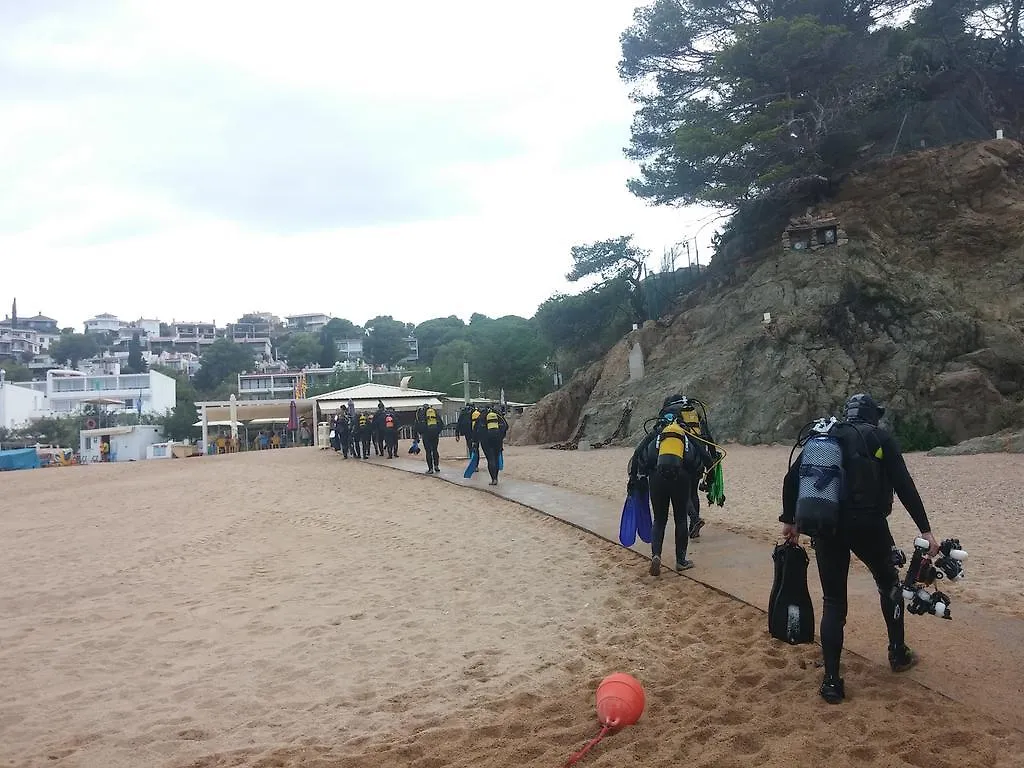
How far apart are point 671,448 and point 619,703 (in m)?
3.14

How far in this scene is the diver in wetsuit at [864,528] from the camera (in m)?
3.74

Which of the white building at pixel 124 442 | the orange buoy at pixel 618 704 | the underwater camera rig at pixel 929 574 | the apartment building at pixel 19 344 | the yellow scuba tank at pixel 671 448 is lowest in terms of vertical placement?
the white building at pixel 124 442

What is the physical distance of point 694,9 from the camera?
29.3 m

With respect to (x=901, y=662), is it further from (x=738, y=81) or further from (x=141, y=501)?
(x=738, y=81)

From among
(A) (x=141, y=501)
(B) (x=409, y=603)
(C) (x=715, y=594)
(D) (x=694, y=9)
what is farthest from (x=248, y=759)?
(D) (x=694, y=9)

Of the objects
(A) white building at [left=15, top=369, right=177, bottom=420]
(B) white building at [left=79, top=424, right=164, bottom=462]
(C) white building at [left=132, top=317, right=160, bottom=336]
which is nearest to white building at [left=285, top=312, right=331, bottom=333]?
(C) white building at [left=132, top=317, right=160, bottom=336]

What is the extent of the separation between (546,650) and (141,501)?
41.9 feet

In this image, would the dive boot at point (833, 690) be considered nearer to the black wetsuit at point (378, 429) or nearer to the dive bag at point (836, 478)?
the dive bag at point (836, 478)

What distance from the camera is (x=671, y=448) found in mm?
6539

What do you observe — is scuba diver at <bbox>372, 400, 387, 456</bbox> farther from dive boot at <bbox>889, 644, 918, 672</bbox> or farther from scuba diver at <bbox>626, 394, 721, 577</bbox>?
dive boot at <bbox>889, 644, 918, 672</bbox>

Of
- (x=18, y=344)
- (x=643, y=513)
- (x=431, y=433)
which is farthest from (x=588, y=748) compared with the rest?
(x=18, y=344)

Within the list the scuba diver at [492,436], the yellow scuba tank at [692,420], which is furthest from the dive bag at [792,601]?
the scuba diver at [492,436]

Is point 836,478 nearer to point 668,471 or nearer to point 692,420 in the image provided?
point 668,471

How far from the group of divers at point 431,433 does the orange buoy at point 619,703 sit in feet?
35.1
